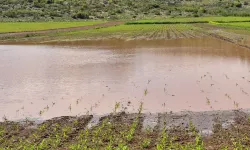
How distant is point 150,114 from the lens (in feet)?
42.2

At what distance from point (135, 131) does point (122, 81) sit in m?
7.50

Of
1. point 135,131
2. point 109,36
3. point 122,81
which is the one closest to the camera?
point 135,131

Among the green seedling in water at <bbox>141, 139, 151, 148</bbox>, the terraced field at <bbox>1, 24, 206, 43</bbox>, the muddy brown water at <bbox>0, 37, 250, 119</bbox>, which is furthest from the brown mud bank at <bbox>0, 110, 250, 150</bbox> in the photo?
the terraced field at <bbox>1, 24, 206, 43</bbox>

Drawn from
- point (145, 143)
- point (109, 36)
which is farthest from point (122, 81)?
point (109, 36)

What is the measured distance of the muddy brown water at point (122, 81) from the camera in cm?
1425

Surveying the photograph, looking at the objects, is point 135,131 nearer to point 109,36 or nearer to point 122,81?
point 122,81

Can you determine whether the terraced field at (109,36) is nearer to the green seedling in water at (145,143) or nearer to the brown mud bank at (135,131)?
the brown mud bank at (135,131)

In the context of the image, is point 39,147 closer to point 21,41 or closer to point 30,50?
point 30,50

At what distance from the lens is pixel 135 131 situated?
11156 millimetres

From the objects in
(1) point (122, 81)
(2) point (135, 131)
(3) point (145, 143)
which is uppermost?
(3) point (145, 143)

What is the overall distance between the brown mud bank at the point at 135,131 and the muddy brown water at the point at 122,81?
1094mm

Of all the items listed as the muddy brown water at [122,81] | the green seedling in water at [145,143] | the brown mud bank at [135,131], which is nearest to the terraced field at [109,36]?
the muddy brown water at [122,81]

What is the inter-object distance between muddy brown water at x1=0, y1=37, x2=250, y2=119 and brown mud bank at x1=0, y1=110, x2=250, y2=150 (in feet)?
3.59

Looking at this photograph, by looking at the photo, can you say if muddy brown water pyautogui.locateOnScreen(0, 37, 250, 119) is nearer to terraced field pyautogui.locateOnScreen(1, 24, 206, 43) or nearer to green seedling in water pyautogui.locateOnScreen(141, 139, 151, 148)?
green seedling in water pyautogui.locateOnScreen(141, 139, 151, 148)
